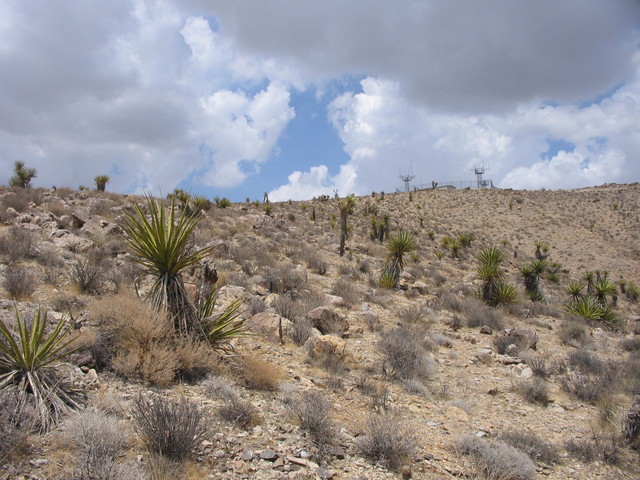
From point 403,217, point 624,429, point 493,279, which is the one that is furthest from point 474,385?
point 403,217

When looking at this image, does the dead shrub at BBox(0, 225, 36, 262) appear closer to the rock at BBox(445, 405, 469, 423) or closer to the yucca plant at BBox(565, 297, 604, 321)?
the rock at BBox(445, 405, 469, 423)

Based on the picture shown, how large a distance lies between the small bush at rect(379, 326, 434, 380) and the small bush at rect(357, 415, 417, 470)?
284cm

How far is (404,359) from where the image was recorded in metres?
8.31

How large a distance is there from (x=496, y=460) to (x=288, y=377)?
3359 millimetres

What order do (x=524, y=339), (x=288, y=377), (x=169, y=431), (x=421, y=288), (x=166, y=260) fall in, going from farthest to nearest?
(x=421, y=288) < (x=524, y=339) < (x=288, y=377) < (x=166, y=260) < (x=169, y=431)

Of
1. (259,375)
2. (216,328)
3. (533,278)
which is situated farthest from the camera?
(533,278)

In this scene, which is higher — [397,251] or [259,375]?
[397,251]

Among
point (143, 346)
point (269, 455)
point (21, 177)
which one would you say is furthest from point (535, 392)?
point (21, 177)

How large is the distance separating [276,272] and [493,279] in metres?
9.14

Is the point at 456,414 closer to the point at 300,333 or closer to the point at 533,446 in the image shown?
the point at 533,446

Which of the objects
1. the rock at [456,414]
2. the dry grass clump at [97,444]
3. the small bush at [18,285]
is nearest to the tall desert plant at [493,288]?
the rock at [456,414]

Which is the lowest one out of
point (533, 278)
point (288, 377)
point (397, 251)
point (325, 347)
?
point (288, 377)

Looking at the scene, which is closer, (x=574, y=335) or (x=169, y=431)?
(x=169, y=431)

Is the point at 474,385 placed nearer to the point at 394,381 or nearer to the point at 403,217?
the point at 394,381
